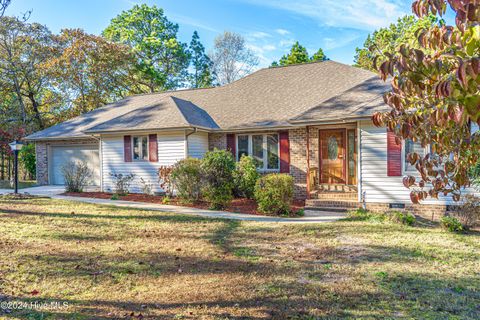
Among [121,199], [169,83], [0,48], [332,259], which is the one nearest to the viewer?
[332,259]

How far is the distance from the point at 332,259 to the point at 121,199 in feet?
30.6

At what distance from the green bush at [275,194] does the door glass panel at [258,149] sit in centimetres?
335

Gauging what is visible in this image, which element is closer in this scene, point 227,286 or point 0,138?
point 227,286

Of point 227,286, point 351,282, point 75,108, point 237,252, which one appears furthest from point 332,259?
point 75,108

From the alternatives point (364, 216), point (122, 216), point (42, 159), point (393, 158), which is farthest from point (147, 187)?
point (393, 158)

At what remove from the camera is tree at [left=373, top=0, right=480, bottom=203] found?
1475 millimetres

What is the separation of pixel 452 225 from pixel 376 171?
2556 millimetres

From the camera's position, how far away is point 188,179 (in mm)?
11281

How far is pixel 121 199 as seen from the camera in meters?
12.6

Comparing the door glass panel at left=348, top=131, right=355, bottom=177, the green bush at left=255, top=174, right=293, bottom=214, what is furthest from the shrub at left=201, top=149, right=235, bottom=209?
the door glass panel at left=348, top=131, right=355, bottom=177

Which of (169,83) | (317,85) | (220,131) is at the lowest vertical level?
(220,131)

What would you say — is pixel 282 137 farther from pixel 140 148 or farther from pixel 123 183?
pixel 123 183

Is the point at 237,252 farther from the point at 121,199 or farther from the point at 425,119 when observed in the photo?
the point at 121,199

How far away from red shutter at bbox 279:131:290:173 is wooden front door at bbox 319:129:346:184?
127 centimetres
